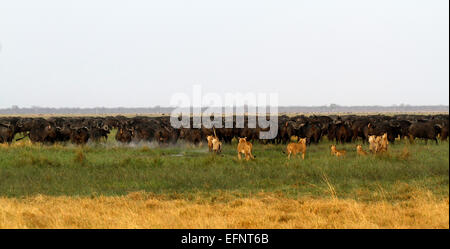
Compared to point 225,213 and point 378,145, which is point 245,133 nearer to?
point 378,145

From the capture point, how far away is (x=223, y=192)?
1155cm

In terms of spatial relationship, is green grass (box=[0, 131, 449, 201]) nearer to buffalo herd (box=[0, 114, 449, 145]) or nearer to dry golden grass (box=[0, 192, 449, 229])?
dry golden grass (box=[0, 192, 449, 229])

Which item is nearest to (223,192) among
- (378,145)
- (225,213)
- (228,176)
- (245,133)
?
(228,176)

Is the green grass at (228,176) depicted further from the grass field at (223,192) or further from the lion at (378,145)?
the lion at (378,145)

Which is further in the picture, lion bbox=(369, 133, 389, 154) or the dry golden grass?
lion bbox=(369, 133, 389, 154)

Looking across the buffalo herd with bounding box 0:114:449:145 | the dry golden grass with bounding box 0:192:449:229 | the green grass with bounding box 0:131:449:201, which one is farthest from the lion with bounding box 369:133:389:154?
the dry golden grass with bounding box 0:192:449:229

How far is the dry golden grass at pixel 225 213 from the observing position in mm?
7441

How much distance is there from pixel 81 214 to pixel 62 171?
24.8 feet

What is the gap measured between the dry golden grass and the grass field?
20 millimetres

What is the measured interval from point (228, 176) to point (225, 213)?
217 inches

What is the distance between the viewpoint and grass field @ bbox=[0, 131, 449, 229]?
7773 millimetres
